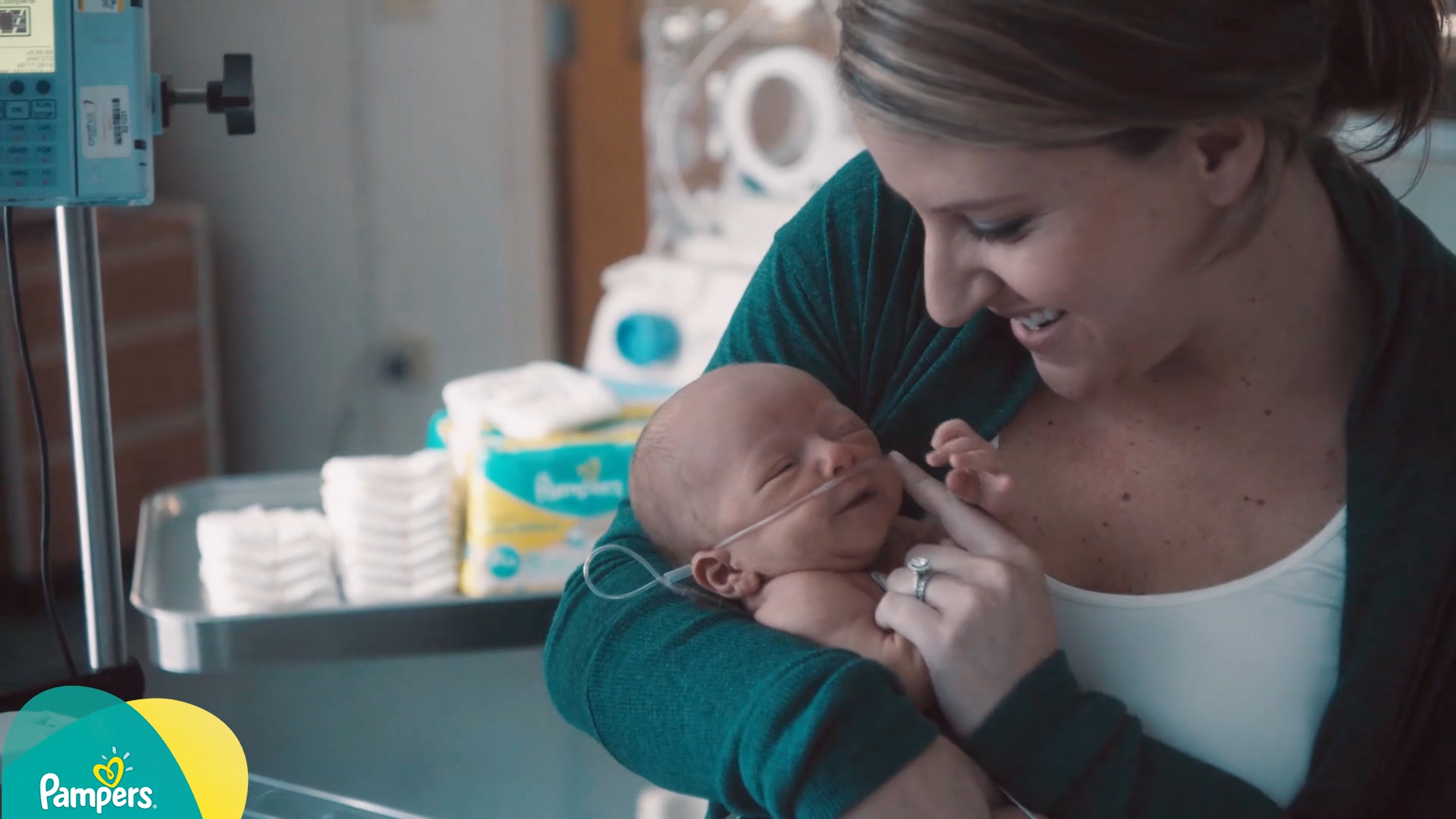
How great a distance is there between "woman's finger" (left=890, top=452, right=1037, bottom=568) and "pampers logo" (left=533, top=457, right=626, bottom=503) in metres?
0.42

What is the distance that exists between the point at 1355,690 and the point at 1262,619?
7cm

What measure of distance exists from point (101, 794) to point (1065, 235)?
69 centimetres

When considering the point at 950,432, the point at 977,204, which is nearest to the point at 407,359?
the point at 950,432

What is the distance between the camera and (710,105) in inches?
117

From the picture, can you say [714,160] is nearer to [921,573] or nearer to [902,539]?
[902,539]

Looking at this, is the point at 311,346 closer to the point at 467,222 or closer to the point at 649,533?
the point at 467,222

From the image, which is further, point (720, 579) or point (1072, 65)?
point (720, 579)

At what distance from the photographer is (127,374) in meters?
3.47

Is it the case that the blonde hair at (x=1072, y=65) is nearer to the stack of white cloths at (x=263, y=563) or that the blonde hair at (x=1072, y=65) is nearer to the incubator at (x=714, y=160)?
the stack of white cloths at (x=263, y=563)

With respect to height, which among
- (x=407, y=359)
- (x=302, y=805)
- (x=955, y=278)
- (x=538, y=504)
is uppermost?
(x=955, y=278)

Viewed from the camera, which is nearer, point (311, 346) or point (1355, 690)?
point (1355, 690)

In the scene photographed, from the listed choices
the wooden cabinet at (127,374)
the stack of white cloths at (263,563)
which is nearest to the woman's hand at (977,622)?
the stack of white cloths at (263,563)

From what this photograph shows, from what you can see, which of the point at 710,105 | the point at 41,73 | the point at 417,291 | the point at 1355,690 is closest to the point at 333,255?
the point at 417,291

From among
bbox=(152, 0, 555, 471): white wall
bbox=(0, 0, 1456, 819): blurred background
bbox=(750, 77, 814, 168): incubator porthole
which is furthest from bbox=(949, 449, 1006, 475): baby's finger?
bbox=(152, 0, 555, 471): white wall
